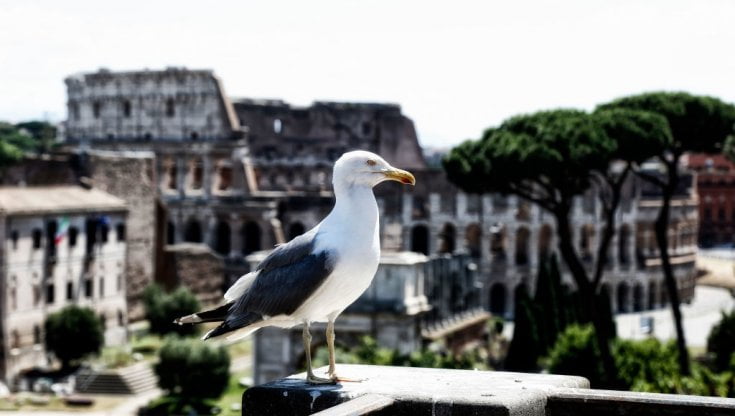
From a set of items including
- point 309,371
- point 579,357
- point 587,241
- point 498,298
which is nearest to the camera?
point 309,371

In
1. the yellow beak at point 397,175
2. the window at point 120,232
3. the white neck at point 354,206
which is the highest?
the yellow beak at point 397,175

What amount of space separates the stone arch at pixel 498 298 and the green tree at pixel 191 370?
75.8ft

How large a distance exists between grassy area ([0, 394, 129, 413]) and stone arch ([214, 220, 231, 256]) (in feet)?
79.1

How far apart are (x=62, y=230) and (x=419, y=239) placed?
2104 cm

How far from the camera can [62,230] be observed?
119ft

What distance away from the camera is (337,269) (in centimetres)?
568

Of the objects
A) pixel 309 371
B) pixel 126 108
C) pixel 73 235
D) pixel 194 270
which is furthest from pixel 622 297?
pixel 309 371

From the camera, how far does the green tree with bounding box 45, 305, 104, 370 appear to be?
33375 millimetres

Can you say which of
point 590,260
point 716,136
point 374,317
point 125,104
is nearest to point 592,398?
point 374,317

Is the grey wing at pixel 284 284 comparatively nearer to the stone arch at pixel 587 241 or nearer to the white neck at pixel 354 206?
the white neck at pixel 354 206

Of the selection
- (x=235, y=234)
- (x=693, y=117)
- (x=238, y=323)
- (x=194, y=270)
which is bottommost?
(x=194, y=270)


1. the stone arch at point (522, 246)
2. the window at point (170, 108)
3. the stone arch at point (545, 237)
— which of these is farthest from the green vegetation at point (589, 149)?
the window at point (170, 108)

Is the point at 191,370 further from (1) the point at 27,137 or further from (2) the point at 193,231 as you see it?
(1) the point at 27,137

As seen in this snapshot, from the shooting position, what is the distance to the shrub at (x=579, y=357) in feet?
83.1
